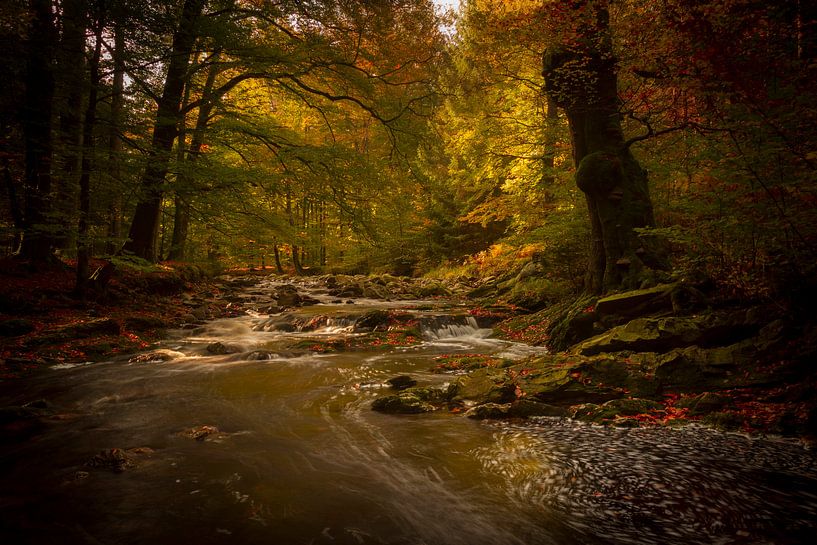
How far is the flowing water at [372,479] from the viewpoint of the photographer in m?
2.80

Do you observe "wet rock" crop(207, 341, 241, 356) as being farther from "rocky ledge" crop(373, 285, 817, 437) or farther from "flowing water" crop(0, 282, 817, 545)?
"rocky ledge" crop(373, 285, 817, 437)

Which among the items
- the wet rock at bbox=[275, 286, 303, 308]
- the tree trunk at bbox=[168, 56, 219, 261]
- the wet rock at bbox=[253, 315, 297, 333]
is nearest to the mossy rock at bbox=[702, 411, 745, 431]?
the tree trunk at bbox=[168, 56, 219, 261]

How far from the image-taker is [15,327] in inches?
291

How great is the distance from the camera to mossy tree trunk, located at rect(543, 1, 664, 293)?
741cm

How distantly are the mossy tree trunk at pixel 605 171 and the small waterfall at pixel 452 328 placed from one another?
4.10m

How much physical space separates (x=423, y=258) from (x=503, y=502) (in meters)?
23.2

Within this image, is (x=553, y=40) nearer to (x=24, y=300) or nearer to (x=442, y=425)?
(x=442, y=425)

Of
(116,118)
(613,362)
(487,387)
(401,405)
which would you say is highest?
(116,118)

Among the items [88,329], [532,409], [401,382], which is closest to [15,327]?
[88,329]

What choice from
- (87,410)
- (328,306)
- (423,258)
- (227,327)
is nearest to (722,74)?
(87,410)

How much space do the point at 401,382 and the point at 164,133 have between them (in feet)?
29.2

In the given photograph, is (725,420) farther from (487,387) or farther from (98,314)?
(98,314)

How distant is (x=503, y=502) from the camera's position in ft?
10.7

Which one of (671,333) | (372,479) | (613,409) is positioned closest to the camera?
(372,479)
